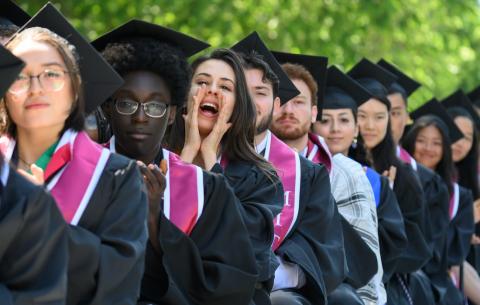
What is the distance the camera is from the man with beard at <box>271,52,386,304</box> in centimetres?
815

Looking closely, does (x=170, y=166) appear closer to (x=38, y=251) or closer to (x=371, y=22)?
(x=38, y=251)

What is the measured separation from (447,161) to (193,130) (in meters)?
4.56

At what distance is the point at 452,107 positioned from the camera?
41.7 feet

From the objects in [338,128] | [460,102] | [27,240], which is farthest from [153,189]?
[460,102]

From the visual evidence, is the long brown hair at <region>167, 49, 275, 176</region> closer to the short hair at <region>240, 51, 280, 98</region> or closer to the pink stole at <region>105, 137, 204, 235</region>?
the short hair at <region>240, 51, 280, 98</region>

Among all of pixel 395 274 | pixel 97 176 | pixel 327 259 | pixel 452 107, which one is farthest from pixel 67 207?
pixel 452 107

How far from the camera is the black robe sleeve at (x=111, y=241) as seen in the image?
531 cm

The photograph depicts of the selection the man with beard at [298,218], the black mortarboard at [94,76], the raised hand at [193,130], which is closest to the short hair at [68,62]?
the black mortarboard at [94,76]

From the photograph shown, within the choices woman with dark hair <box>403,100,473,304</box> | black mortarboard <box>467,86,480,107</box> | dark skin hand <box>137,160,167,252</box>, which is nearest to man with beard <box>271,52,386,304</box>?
dark skin hand <box>137,160,167,252</box>

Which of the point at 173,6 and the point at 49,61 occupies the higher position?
the point at 173,6

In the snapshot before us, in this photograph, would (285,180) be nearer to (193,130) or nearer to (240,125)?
(240,125)

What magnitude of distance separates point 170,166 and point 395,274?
3472 mm

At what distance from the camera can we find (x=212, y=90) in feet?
23.0

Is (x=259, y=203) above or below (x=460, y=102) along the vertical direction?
below
